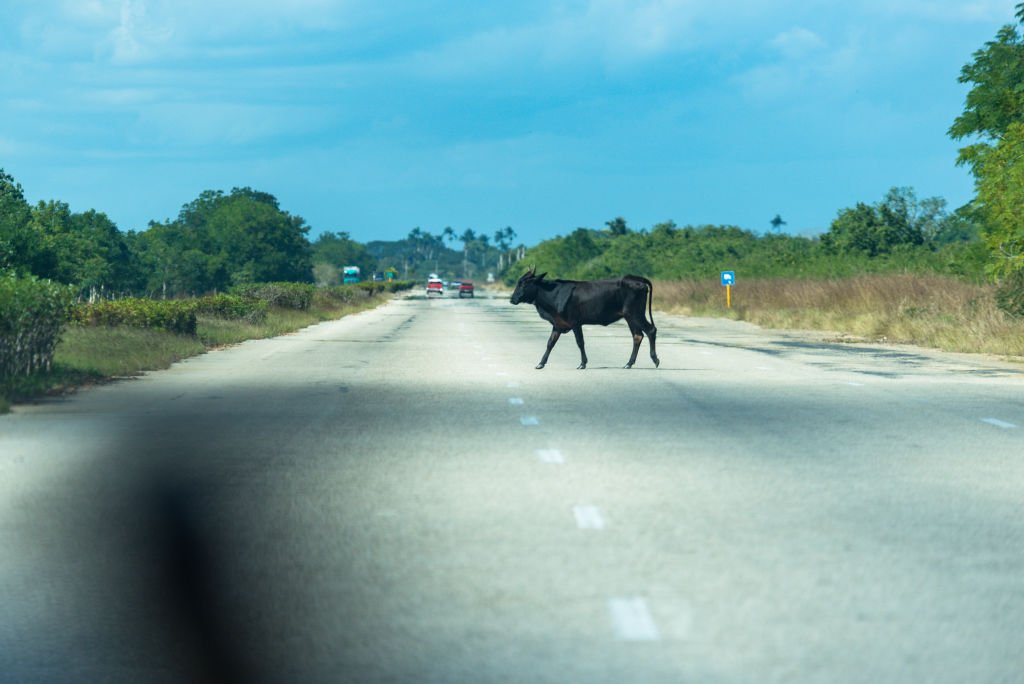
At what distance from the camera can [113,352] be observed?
2439 cm

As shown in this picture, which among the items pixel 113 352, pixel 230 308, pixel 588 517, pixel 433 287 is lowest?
pixel 433 287

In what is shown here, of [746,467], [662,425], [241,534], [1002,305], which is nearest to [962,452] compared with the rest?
[746,467]

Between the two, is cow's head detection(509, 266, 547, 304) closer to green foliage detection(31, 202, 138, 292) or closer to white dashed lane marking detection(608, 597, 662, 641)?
white dashed lane marking detection(608, 597, 662, 641)

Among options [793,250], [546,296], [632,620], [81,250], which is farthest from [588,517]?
[81,250]

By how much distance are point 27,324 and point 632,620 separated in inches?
596

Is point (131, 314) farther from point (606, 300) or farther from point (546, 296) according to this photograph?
point (606, 300)

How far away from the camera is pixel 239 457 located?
12172mm

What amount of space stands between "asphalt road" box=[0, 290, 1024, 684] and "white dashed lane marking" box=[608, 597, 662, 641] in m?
0.02

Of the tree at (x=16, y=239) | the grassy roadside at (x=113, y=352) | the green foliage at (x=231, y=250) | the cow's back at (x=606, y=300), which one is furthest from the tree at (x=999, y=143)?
the green foliage at (x=231, y=250)

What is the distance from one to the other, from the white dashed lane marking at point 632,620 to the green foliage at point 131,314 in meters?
22.5

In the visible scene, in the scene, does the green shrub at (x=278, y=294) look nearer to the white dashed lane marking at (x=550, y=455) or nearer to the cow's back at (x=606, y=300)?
the cow's back at (x=606, y=300)

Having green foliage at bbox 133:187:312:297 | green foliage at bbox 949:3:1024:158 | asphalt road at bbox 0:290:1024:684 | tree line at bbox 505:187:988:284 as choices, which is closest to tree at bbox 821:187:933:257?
tree line at bbox 505:187:988:284

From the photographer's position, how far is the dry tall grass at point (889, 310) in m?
30.1

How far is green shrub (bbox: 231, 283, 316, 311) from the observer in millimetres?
52769
